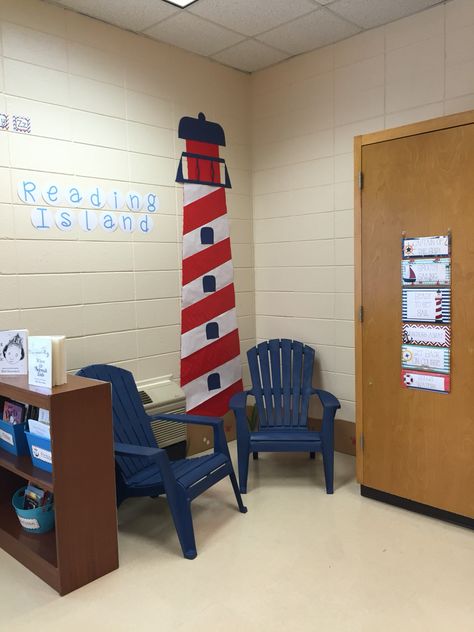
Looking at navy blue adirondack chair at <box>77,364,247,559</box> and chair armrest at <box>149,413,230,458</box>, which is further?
chair armrest at <box>149,413,230,458</box>

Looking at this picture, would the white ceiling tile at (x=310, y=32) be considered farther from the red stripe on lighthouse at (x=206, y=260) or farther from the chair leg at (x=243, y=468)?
the chair leg at (x=243, y=468)

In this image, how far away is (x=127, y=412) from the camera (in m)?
3.25

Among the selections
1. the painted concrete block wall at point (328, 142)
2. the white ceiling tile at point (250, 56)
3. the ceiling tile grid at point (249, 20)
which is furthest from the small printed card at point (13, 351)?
the white ceiling tile at point (250, 56)

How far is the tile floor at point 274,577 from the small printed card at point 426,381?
760 mm

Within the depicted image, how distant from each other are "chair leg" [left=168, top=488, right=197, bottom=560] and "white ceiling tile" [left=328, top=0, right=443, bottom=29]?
3.04 m

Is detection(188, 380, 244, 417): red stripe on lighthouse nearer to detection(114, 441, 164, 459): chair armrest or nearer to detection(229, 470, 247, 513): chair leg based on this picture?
detection(229, 470, 247, 513): chair leg

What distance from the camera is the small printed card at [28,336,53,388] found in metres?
2.53

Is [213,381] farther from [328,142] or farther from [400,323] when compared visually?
[328,142]

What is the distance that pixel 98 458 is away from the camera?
2.57m

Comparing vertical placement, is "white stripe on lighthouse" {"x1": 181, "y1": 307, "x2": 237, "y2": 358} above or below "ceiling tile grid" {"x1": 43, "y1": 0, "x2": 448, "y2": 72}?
below

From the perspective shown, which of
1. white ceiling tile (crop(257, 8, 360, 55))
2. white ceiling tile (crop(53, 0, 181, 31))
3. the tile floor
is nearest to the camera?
the tile floor

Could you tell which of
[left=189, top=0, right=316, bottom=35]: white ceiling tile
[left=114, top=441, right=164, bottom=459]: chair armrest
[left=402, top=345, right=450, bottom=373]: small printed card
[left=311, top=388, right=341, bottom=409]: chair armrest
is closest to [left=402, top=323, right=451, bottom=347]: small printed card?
[left=402, top=345, right=450, bottom=373]: small printed card

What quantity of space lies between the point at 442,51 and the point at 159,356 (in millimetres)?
2734

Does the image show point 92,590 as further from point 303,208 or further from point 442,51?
point 442,51
